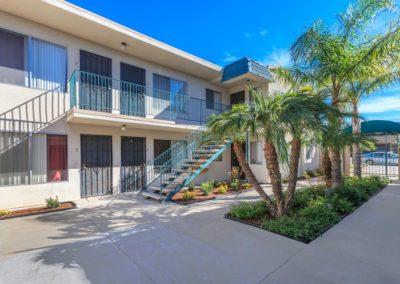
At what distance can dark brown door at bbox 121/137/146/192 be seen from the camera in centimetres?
908

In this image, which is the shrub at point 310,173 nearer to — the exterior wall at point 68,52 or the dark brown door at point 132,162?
the exterior wall at point 68,52

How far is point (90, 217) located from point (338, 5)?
1078 centimetres

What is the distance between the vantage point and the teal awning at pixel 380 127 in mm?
9531

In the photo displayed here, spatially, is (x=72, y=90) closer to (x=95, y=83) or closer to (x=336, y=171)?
(x=95, y=83)

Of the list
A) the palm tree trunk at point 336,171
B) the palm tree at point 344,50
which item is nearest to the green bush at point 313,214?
the palm tree trunk at point 336,171

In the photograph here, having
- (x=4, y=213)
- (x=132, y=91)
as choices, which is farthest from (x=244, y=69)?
(x=4, y=213)

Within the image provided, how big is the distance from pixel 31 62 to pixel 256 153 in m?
11.0

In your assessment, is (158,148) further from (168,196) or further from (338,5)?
(338,5)

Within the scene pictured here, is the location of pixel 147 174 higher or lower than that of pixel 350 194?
higher

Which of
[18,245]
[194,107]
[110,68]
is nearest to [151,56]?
[110,68]

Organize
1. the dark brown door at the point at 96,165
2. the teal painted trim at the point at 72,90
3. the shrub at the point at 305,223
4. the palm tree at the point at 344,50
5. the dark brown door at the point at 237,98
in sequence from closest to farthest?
the shrub at the point at 305,223
the palm tree at the point at 344,50
the teal painted trim at the point at 72,90
the dark brown door at the point at 96,165
the dark brown door at the point at 237,98

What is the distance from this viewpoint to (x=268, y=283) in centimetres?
280

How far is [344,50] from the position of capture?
6715 mm

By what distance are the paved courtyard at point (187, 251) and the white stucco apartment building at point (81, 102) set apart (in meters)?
2.13
